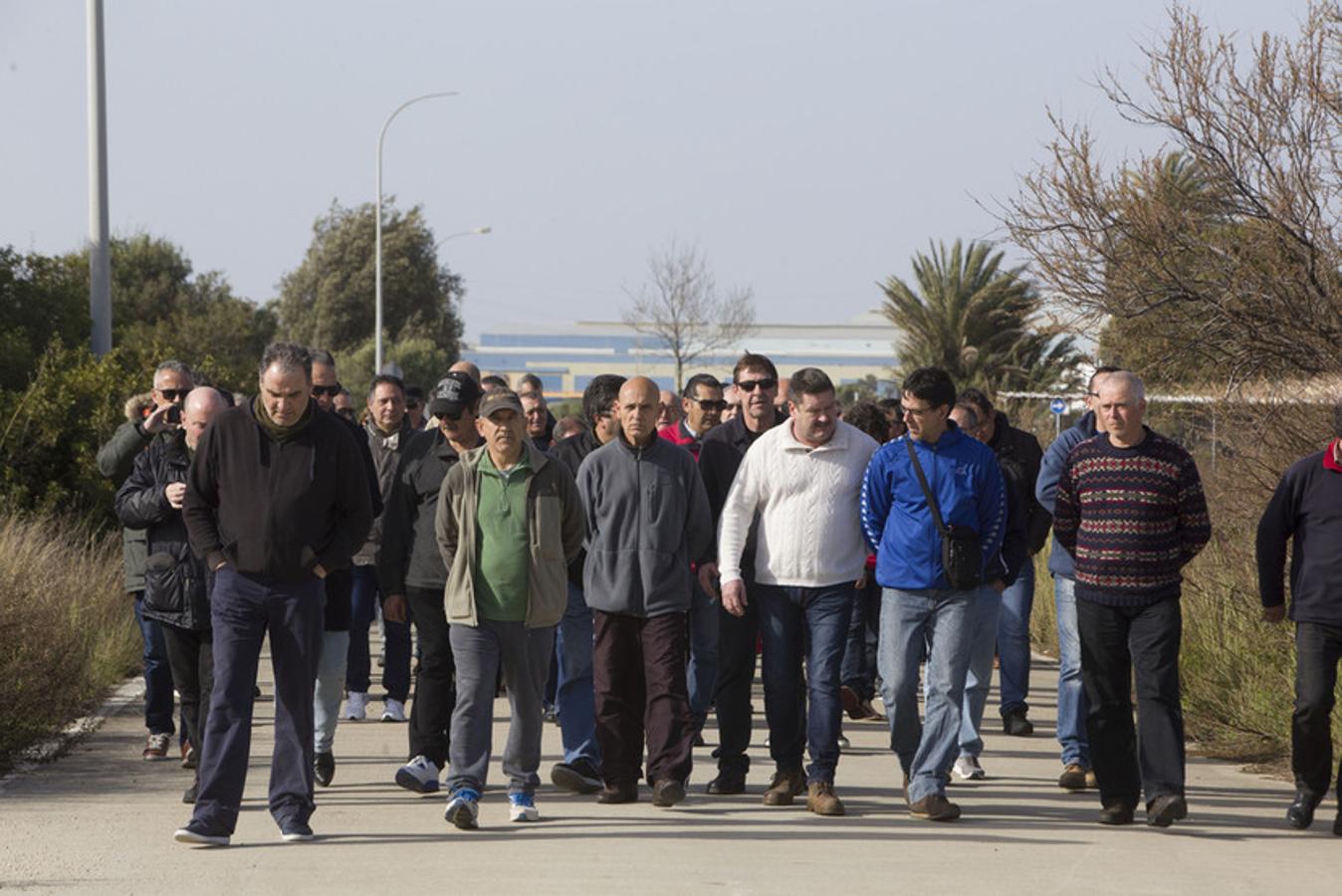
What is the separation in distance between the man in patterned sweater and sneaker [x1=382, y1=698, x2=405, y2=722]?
4.77m

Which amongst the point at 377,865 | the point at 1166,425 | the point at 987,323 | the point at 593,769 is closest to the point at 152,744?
the point at 593,769

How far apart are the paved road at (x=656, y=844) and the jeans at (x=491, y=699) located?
239mm

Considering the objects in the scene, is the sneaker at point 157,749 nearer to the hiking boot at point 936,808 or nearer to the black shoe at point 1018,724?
the hiking boot at point 936,808

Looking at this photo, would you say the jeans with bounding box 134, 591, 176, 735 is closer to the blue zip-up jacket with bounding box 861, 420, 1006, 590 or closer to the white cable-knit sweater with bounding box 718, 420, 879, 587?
the white cable-knit sweater with bounding box 718, 420, 879, 587

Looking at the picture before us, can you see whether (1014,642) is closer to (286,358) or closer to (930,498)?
(930,498)

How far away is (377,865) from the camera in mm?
7766

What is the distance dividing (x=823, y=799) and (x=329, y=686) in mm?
2446

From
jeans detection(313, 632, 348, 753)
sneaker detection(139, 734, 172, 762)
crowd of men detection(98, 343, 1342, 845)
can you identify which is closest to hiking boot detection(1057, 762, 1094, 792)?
crowd of men detection(98, 343, 1342, 845)

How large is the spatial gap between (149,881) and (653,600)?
2859 millimetres

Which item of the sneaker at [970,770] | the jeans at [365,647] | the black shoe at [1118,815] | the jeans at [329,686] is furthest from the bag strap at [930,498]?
the jeans at [365,647]

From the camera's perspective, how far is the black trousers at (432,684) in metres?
9.65

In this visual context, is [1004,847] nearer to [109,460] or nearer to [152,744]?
[152,744]

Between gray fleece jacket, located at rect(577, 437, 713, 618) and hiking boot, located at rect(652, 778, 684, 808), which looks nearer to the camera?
hiking boot, located at rect(652, 778, 684, 808)

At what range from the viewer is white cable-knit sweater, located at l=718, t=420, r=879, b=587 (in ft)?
30.7
